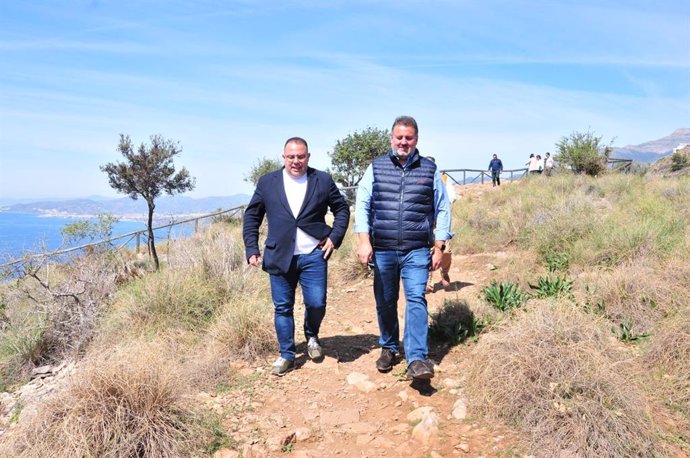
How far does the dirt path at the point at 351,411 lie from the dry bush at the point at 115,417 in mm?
406

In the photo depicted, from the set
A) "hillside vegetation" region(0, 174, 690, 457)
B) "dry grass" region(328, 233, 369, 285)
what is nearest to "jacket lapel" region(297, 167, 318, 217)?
"hillside vegetation" region(0, 174, 690, 457)

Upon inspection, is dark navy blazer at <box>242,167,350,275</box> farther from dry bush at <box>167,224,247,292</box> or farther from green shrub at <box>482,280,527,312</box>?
dry bush at <box>167,224,247,292</box>

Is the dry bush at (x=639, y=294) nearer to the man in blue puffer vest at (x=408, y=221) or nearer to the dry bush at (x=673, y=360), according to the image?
the dry bush at (x=673, y=360)

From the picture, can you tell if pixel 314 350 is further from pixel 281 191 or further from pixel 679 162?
pixel 679 162

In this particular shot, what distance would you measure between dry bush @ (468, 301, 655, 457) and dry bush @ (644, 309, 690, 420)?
0.36 metres

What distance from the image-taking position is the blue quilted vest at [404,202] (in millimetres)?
3689

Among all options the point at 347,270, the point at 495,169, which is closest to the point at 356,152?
the point at 495,169

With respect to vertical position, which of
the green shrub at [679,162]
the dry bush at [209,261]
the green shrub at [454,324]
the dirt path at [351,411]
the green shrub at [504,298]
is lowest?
the dirt path at [351,411]

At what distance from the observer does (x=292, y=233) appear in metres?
3.99

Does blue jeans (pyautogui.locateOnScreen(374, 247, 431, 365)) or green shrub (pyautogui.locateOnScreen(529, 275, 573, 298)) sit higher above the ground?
blue jeans (pyautogui.locateOnScreen(374, 247, 431, 365))

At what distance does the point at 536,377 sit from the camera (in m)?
3.08

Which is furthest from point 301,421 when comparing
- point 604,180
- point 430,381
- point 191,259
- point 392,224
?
point 604,180

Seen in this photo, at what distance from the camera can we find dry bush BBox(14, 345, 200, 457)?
8.81 ft

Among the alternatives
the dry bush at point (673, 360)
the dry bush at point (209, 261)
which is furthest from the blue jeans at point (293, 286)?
the dry bush at point (673, 360)
